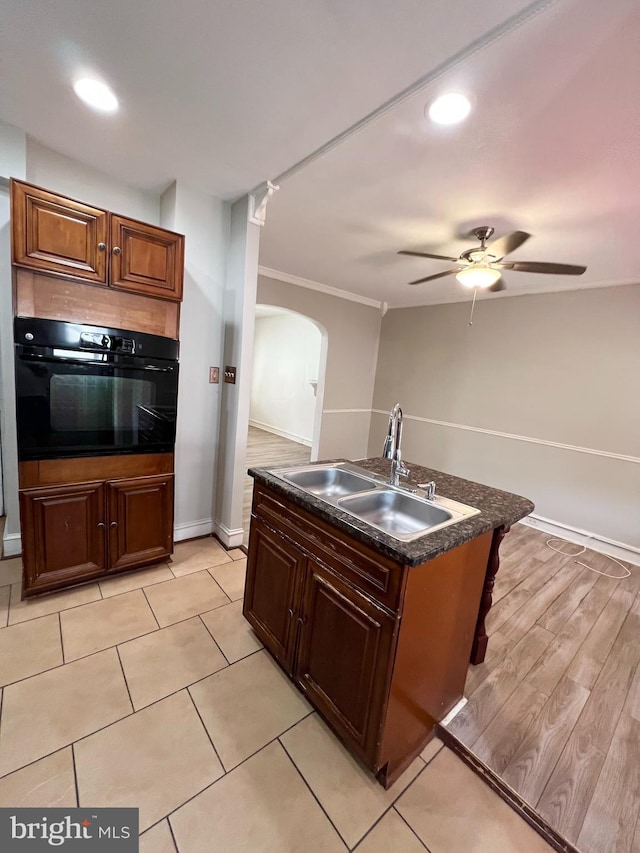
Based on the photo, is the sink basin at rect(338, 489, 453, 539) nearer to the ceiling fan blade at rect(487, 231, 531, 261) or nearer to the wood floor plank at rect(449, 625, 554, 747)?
the wood floor plank at rect(449, 625, 554, 747)

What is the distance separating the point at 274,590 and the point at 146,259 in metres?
1.96

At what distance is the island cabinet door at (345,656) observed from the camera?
1.18m

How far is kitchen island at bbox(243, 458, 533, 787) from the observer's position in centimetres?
116

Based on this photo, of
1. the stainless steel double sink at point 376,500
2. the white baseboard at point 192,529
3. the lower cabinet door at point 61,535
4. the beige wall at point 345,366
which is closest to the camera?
the stainless steel double sink at point 376,500

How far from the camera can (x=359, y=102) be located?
1512 millimetres

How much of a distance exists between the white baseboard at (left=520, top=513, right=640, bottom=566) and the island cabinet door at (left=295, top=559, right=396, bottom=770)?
324cm

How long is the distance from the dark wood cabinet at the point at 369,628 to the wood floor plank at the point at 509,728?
16 centimetres

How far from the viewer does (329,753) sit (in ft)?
4.47

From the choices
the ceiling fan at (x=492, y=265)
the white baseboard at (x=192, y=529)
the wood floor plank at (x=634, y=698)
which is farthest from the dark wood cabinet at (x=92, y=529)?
the wood floor plank at (x=634, y=698)

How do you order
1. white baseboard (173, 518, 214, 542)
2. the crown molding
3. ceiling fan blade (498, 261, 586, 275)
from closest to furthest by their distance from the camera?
ceiling fan blade (498, 261, 586, 275) → white baseboard (173, 518, 214, 542) → the crown molding

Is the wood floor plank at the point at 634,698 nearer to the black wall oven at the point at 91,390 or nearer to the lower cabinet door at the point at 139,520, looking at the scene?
the lower cabinet door at the point at 139,520

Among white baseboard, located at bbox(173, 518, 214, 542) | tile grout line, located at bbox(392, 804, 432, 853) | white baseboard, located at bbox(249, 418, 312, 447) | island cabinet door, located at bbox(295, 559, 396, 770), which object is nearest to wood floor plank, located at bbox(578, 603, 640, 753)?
tile grout line, located at bbox(392, 804, 432, 853)

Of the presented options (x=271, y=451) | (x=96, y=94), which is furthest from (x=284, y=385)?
(x=96, y=94)

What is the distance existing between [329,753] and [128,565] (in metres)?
1.58
